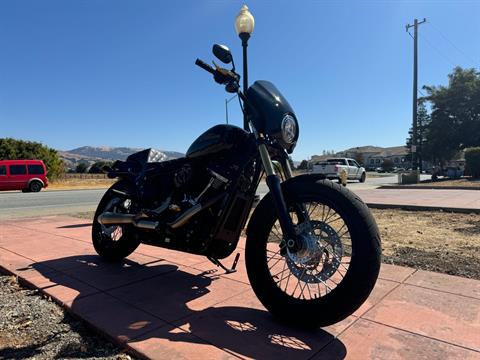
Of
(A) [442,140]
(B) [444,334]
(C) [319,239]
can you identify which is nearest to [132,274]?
(C) [319,239]

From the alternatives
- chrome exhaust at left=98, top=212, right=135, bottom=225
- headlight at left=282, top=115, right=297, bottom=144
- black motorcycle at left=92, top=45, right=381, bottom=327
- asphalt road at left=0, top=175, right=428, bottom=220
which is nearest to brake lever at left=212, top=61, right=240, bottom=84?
black motorcycle at left=92, top=45, right=381, bottom=327

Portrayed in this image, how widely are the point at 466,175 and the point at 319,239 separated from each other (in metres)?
28.7

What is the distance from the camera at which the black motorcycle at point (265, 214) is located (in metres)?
2.38

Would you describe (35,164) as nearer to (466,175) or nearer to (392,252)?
A: (392,252)

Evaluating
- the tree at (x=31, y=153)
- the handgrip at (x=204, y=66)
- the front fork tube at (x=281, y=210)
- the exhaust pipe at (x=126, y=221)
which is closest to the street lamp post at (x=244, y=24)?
the handgrip at (x=204, y=66)

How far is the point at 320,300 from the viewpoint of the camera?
2422 mm

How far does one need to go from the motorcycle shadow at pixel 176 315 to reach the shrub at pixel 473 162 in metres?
26.3

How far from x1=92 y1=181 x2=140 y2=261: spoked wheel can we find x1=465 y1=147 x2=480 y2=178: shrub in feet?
86.9

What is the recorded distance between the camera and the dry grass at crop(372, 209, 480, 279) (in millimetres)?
4102

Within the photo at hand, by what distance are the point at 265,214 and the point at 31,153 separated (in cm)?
3000

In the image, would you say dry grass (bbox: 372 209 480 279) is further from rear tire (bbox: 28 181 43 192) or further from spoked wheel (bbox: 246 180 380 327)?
rear tire (bbox: 28 181 43 192)

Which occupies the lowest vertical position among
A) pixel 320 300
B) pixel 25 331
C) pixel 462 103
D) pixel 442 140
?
pixel 25 331

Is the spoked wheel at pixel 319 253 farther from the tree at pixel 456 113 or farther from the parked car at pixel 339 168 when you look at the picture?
the tree at pixel 456 113

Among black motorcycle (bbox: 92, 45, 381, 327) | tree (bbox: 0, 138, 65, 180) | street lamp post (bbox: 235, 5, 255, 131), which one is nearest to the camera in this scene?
black motorcycle (bbox: 92, 45, 381, 327)
